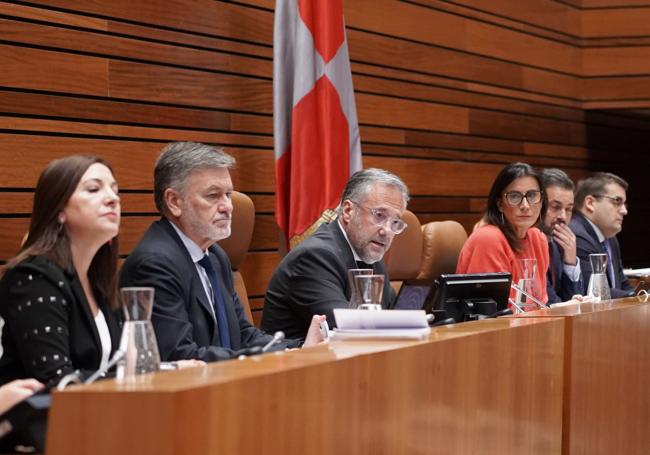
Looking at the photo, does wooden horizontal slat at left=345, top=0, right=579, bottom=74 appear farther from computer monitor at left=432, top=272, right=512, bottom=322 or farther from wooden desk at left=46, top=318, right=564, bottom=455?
wooden desk at left=46, top=318, right=564, bottom=455

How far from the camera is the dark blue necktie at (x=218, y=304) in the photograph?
130 inches

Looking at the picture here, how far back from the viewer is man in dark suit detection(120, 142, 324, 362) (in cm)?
310

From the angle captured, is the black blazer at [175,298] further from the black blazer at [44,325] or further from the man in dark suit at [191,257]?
the black blazer at [44,325]

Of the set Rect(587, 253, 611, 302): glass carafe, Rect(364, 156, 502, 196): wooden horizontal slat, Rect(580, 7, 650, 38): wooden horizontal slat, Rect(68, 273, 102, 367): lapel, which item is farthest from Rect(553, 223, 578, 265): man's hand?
Rect(68, 273, 102, 367): lapel

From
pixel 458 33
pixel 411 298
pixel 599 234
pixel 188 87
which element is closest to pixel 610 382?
pixel 411 298

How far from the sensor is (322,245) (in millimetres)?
3652

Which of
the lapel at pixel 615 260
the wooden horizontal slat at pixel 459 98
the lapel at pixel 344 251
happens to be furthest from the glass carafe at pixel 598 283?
the wooden horizontal slat at pixel 459 98

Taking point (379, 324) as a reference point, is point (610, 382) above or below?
below

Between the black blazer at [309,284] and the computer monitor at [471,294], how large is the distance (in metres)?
0.40

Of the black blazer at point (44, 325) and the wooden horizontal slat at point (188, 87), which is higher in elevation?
the wooden horizontal slat at point (188, 87)

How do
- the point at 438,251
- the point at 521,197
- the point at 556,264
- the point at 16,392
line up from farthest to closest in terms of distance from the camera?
the point at 556,264
the point at 438,251
the point at 521,197
the point at 16,392

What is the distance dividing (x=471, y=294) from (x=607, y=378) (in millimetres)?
553

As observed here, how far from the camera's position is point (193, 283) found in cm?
320

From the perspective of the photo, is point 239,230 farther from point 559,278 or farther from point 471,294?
point 559,278
